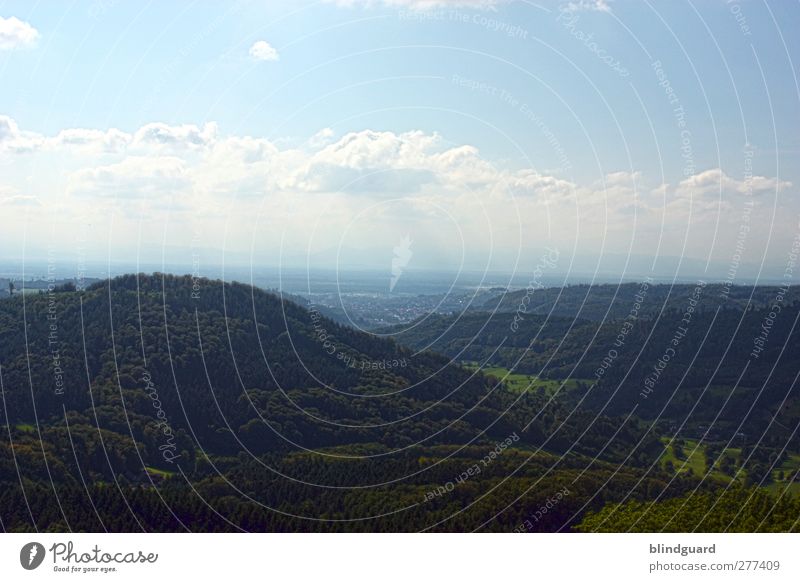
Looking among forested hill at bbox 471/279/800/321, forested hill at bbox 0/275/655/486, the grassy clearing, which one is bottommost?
the grassy clearing

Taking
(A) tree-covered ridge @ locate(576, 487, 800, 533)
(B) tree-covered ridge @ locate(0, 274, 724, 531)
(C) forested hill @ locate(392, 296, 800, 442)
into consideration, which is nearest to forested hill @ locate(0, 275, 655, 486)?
(B) tree-covered ridge @ locate(0, 274, 724, 531)

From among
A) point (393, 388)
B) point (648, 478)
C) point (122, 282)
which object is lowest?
point (648, 478)

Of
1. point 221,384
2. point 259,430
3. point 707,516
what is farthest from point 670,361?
point 707,516

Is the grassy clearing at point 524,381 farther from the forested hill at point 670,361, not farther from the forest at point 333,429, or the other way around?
the forest at point 333,429

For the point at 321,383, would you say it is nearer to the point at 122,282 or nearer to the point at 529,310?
the point at 122,282

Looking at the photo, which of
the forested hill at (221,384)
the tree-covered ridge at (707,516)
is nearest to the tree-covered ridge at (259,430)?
the forested hill at (221,384)

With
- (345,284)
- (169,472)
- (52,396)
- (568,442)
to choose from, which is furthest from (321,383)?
(568,442)

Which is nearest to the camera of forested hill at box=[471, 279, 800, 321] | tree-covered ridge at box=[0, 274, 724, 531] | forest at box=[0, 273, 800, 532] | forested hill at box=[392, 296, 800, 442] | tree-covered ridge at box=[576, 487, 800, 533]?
tree-covered ridge at box=[576, 487, 800, 533]

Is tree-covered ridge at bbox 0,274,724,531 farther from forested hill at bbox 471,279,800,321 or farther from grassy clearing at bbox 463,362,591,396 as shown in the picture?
forested hill at bbox 471,279,800,321

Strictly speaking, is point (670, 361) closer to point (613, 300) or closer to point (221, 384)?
point (613, 300)

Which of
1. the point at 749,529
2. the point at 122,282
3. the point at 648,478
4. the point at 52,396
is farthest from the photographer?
the point at 122,282

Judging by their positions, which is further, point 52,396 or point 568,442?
point 568,442
